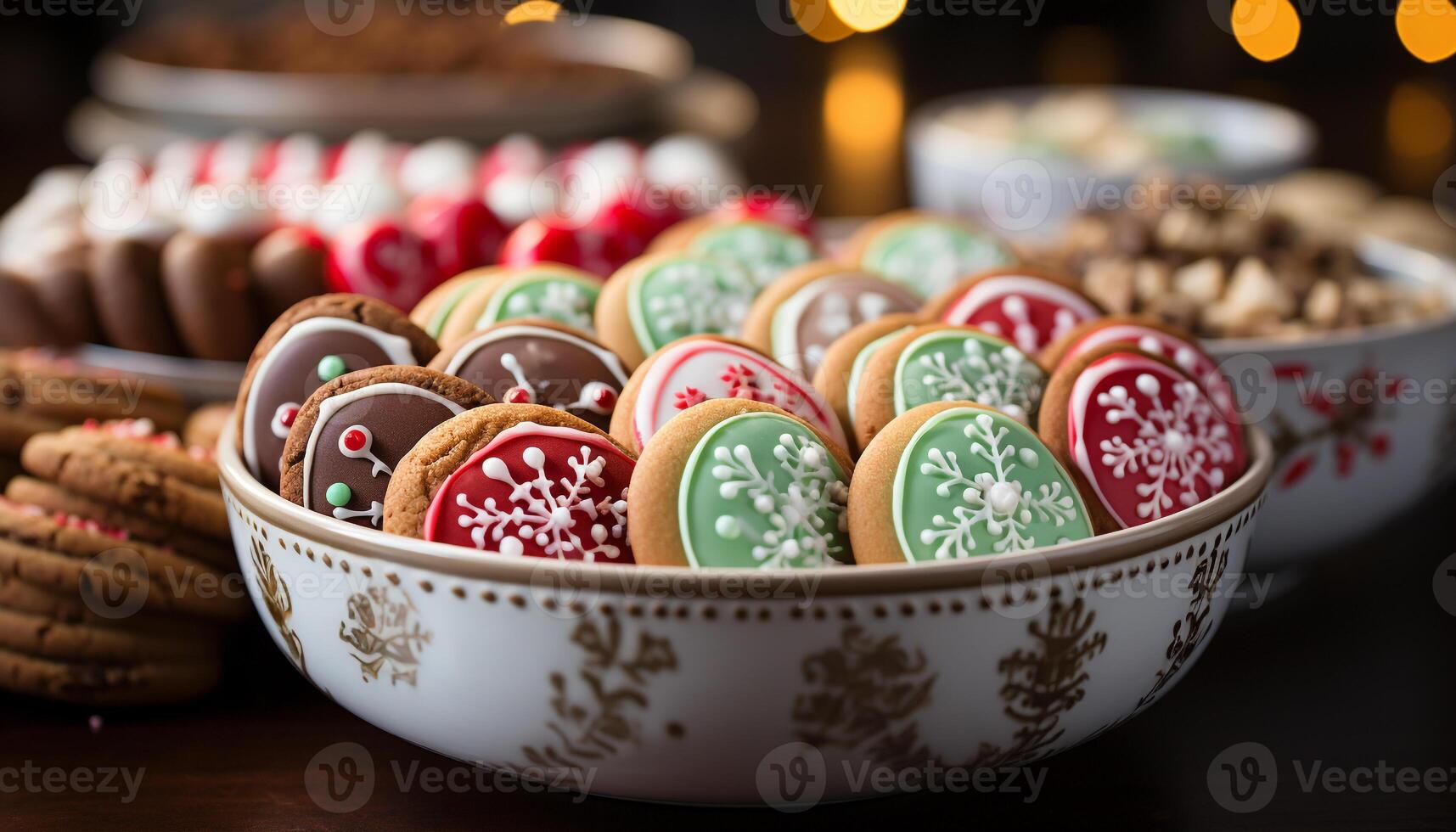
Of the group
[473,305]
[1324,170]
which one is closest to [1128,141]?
[1324,170]

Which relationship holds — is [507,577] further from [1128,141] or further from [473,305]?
[1128,141]

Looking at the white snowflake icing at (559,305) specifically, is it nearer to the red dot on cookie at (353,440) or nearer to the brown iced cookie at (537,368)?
the brown iced cookie at (537,368)

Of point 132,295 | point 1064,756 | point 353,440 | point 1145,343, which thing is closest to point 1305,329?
point 1145,343

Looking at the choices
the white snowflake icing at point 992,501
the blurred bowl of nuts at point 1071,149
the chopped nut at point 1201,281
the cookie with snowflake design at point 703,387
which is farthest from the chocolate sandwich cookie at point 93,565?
the blurred bowl of nuts at point 1071,149

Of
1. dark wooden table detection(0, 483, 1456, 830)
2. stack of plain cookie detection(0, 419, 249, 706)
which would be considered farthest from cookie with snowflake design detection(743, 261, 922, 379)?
stack of plain cookie detection(0, 419, 249, 706)

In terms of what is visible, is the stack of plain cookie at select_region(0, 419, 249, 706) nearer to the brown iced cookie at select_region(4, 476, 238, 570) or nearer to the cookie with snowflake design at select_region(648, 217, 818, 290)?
the brown iced cookie at select_region(4, 476, 238, 570)

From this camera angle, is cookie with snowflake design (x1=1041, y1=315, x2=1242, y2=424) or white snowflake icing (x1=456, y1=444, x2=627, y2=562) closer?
white snowflake icing (x1=456, y1=444, x2=627, y2=562)
